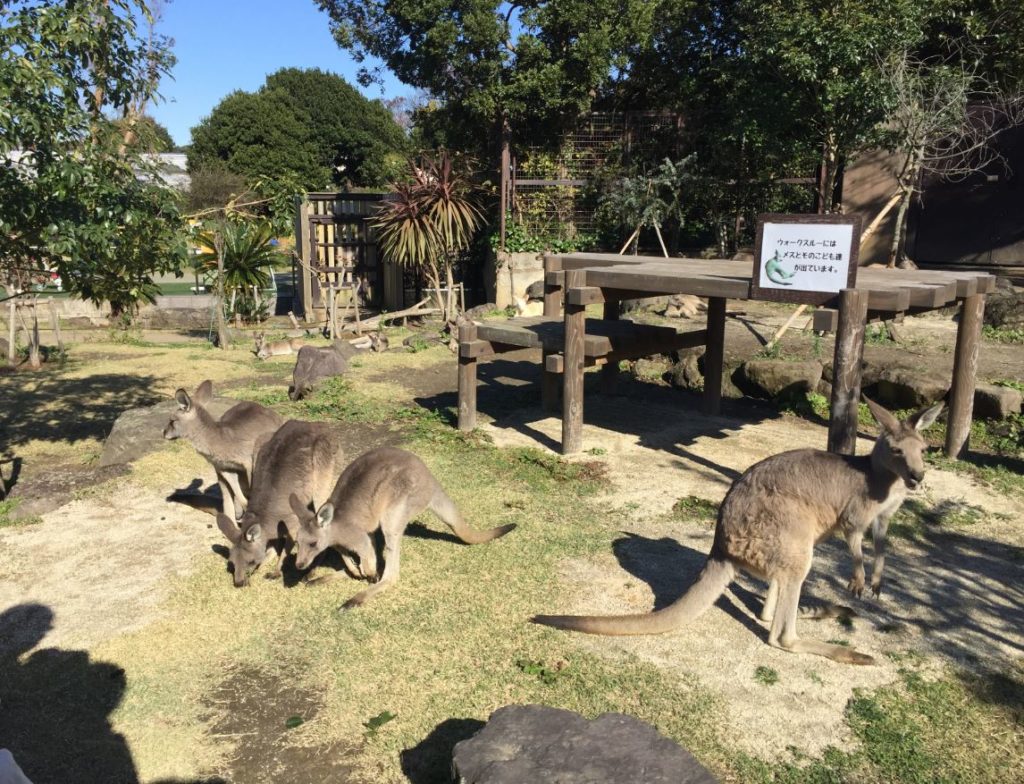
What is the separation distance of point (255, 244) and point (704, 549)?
12.6 metres

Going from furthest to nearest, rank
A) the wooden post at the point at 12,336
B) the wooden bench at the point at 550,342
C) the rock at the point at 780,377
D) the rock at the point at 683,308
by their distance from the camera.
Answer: the rock at the point at 683,308 → the wooden post at the point at 12,336 → the rock at the point at 780,377 → the wooden bench at the point at 550,342

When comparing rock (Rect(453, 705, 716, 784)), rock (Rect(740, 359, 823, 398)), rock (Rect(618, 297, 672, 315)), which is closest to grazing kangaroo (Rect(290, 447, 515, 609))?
rock (Rect(453, 705, 716, 784))

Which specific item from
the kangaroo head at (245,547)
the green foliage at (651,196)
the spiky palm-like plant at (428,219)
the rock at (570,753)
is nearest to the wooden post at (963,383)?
the rock at (570,753)

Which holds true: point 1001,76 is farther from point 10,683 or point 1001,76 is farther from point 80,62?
point 10,683

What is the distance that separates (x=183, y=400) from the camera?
5.87 metres

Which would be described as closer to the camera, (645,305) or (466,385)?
(466,385)

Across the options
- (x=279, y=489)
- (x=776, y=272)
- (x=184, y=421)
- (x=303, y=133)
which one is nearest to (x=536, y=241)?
(x=776, y=272)

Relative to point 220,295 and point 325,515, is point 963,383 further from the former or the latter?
point 220,295

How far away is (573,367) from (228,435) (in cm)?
309

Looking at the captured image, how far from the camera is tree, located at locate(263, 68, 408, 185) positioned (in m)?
38.0

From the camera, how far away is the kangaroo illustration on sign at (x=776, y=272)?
618 cm

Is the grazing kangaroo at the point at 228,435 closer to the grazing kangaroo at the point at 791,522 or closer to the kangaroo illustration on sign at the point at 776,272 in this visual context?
the grazing kangaroo at the point at 791,522

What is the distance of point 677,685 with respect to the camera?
4.08 m

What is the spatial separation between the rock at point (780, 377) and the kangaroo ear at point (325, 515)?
6038mm
